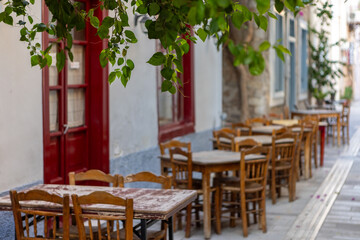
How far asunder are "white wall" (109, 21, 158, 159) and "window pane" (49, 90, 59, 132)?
99cm

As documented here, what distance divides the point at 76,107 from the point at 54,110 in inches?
21.2

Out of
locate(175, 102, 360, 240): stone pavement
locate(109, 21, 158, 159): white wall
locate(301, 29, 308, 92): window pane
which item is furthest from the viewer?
locate(301, 29, 308, 92): window pane

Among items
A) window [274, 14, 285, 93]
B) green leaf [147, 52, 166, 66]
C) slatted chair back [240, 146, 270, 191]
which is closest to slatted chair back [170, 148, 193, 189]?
slatted chair back [240, 146, 270, 191]

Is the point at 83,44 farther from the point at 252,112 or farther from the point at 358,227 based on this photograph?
the point at 252,112

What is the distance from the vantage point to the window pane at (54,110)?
7.07m

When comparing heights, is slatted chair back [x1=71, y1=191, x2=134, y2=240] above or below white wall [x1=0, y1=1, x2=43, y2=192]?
below

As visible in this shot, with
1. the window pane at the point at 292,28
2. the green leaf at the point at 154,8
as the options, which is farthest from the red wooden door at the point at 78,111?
the window pane at the point at 292,28

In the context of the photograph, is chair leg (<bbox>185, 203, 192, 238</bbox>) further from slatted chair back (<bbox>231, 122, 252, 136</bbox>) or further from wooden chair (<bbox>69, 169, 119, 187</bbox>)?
slatted chair back (<bbox>231, 122, 252, 136</bbox>)

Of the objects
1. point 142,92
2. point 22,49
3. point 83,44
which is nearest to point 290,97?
point 142,92

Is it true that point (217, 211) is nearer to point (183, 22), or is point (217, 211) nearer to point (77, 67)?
point (77, 67)

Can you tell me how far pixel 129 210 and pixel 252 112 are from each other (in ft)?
39.7

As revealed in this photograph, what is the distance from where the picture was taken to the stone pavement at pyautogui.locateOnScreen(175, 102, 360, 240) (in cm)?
728

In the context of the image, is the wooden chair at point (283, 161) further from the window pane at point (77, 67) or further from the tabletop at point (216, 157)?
the window pane at point (77, 67)

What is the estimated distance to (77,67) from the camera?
25.1ft
